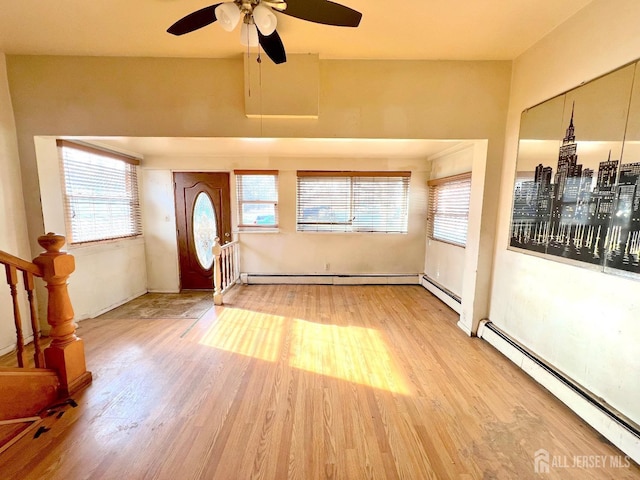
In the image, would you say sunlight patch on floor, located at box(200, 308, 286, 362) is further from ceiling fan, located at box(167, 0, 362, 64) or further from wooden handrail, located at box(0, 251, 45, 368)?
ceiling fan, located at box(167, 0, 362, 64)

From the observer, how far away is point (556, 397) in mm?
1876

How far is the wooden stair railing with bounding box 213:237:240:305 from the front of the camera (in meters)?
3.59

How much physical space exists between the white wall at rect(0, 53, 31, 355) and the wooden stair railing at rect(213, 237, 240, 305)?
182 centimetres

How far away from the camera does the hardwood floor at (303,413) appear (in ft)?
4.49

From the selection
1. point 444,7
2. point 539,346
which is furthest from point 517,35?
point 539,346

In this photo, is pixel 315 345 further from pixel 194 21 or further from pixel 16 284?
pixel 194 21

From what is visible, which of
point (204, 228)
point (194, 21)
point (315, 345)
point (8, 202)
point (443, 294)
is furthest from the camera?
point (204, 228)

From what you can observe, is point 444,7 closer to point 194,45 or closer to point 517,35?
point 517,35

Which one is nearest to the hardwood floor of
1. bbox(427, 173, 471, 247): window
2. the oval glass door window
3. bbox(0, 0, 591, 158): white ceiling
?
bbox(427, 173, 471, 247): window

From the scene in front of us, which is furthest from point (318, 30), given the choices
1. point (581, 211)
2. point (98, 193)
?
point (98, 193)

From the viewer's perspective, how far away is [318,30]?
6.85ft

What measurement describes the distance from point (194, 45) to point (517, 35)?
106 inches

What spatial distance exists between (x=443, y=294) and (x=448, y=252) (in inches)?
24.7

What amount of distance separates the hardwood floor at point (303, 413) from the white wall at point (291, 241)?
76.0 inches
